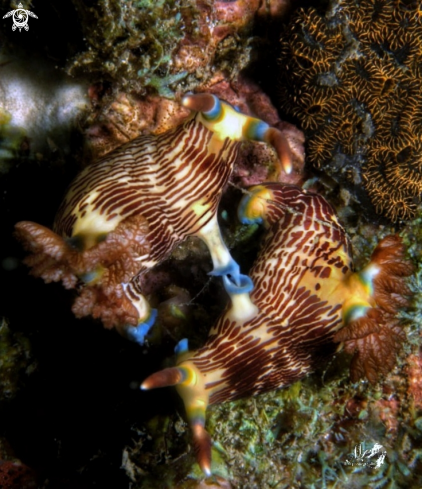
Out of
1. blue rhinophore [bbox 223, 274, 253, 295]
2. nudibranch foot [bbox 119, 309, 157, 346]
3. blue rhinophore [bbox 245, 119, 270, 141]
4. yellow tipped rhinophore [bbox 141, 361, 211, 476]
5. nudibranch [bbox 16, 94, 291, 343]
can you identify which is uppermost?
blue rhinophore [bbox 245, 119, 270, 141]

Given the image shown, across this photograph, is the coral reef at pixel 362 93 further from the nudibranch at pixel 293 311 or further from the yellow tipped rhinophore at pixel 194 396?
the yellow tipped rhinophore at pixel 194 396

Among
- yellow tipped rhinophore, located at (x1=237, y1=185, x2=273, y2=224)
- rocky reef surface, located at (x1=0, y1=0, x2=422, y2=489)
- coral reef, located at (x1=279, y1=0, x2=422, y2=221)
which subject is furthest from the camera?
coral reef, located at (x1=279, y1=0, x2=422, y2=221)

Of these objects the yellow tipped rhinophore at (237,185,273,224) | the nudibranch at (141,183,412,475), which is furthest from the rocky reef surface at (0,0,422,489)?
the nudibranch at (141,183,412,475)

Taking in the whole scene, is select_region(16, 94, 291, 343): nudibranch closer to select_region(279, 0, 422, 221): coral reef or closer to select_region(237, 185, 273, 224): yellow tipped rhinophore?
select_region(237, 185, 273, 224): yellow tipped rhinophore

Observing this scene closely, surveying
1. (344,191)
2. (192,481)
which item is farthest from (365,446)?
(344,191)

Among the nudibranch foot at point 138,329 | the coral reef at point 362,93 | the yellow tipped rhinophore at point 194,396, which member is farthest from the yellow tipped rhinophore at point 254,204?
the yellow tipped rhinophore at point 194,396

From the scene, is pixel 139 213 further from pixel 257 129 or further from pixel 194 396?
pixel 194 396
